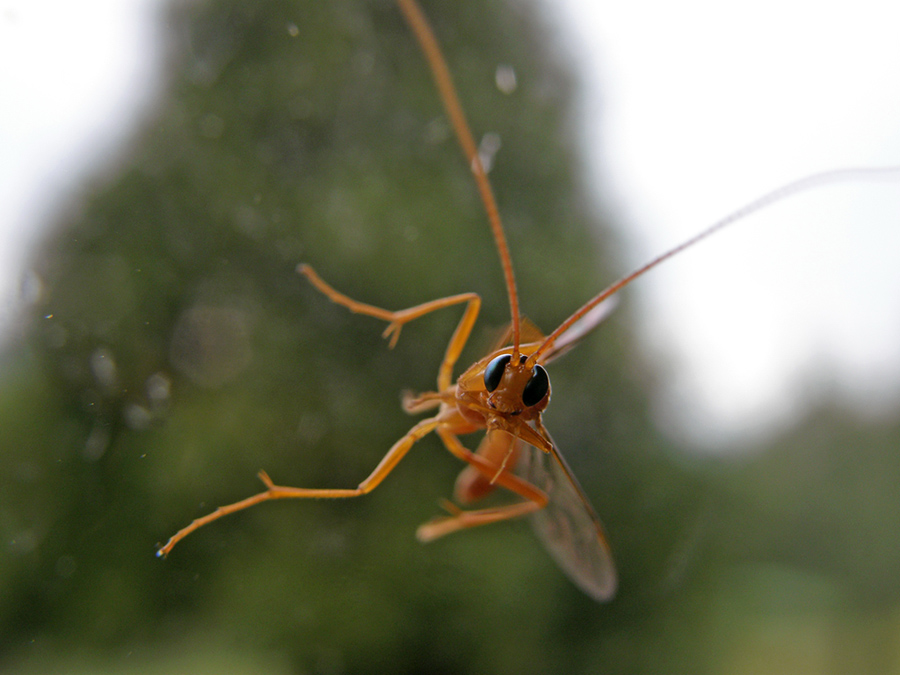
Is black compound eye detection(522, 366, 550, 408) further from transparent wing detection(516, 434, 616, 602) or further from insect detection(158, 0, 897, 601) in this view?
transparent wing detection(516, 434, 616, 602)

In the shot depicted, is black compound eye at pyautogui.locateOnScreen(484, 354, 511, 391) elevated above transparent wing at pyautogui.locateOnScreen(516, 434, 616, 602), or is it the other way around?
black compound eye at pyautogui.locateOnScreen(484, 354, 511, 391)

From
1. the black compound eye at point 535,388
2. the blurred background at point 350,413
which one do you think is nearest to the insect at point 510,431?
the black compound eye at point 535,388

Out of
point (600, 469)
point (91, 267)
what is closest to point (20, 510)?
point (91, 267)

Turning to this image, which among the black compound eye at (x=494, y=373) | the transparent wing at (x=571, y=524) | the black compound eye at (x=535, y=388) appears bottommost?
the transparent wing at (x=571, y=524)

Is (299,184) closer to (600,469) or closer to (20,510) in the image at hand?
(20,510)

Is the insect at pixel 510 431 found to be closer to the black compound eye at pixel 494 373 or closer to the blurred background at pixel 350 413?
the black compound eye at pixel 494 373

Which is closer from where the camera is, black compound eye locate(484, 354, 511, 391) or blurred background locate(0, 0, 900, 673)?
black compound eye locate(484, 354, 511, 391)

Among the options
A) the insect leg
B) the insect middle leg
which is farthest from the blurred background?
the insect middle leg
